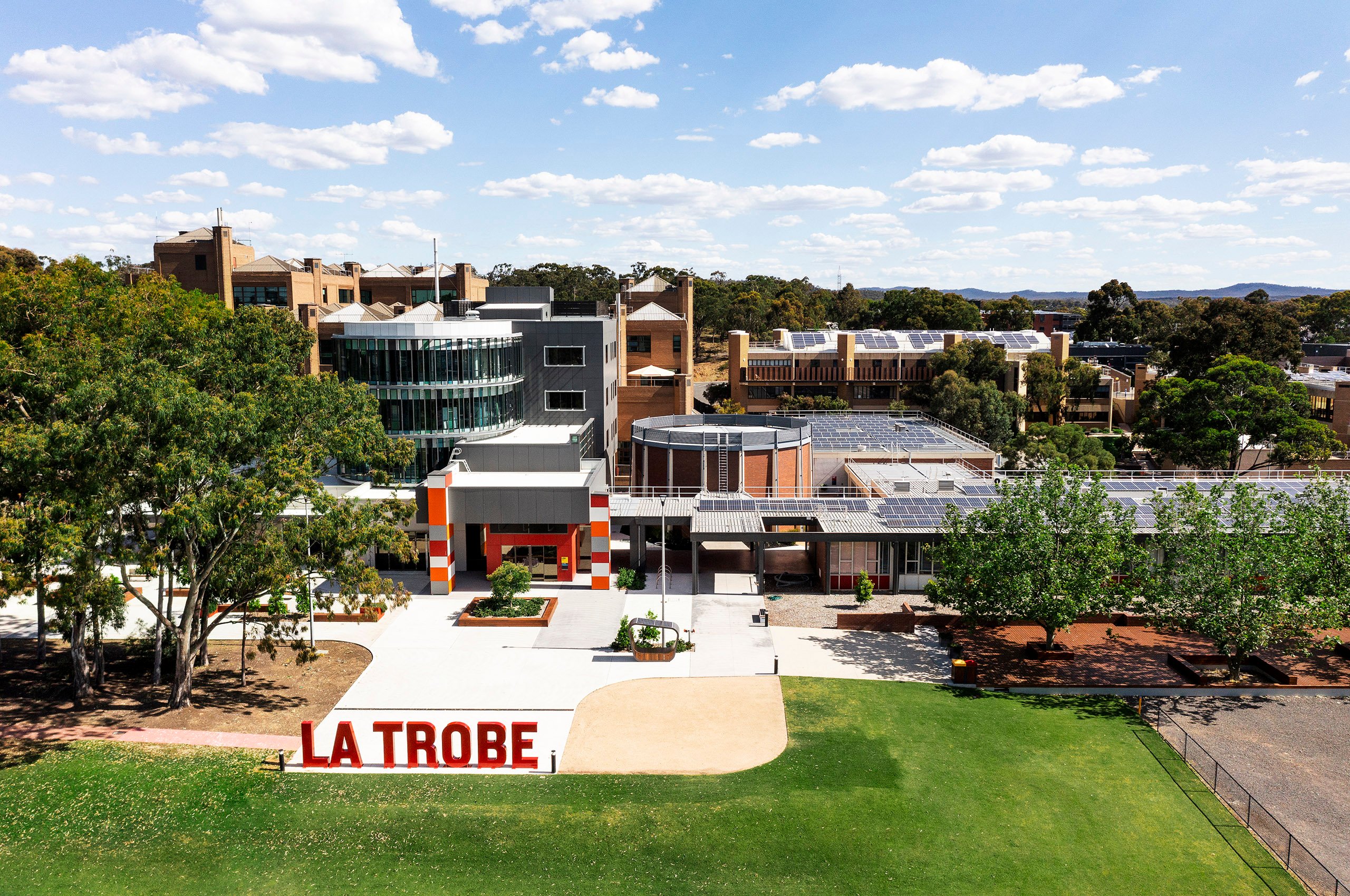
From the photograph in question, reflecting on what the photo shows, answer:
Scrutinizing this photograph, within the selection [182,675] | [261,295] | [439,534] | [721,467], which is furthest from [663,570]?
[261,295]

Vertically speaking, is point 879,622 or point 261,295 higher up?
point 261,295

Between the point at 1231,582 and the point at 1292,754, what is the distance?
7.43 metres

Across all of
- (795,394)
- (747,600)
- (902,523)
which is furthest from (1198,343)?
(747,600)

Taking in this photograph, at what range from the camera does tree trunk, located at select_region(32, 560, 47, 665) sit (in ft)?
108

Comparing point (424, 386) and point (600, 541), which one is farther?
point (424, 386)

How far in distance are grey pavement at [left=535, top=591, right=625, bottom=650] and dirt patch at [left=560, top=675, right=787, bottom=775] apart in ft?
18.0

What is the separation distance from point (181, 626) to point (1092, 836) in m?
33.9

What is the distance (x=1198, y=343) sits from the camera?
9912cm

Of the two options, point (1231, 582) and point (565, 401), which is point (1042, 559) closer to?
point (1231, 582)

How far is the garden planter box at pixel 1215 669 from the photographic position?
1527 inches

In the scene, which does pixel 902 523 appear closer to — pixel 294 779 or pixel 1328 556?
pixel 1328 556

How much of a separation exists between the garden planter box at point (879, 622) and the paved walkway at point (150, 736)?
85.4 feet

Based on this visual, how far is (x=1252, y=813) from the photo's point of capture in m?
28.7

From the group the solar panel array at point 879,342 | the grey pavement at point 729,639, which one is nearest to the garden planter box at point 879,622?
the grey pavement at point 729,639
